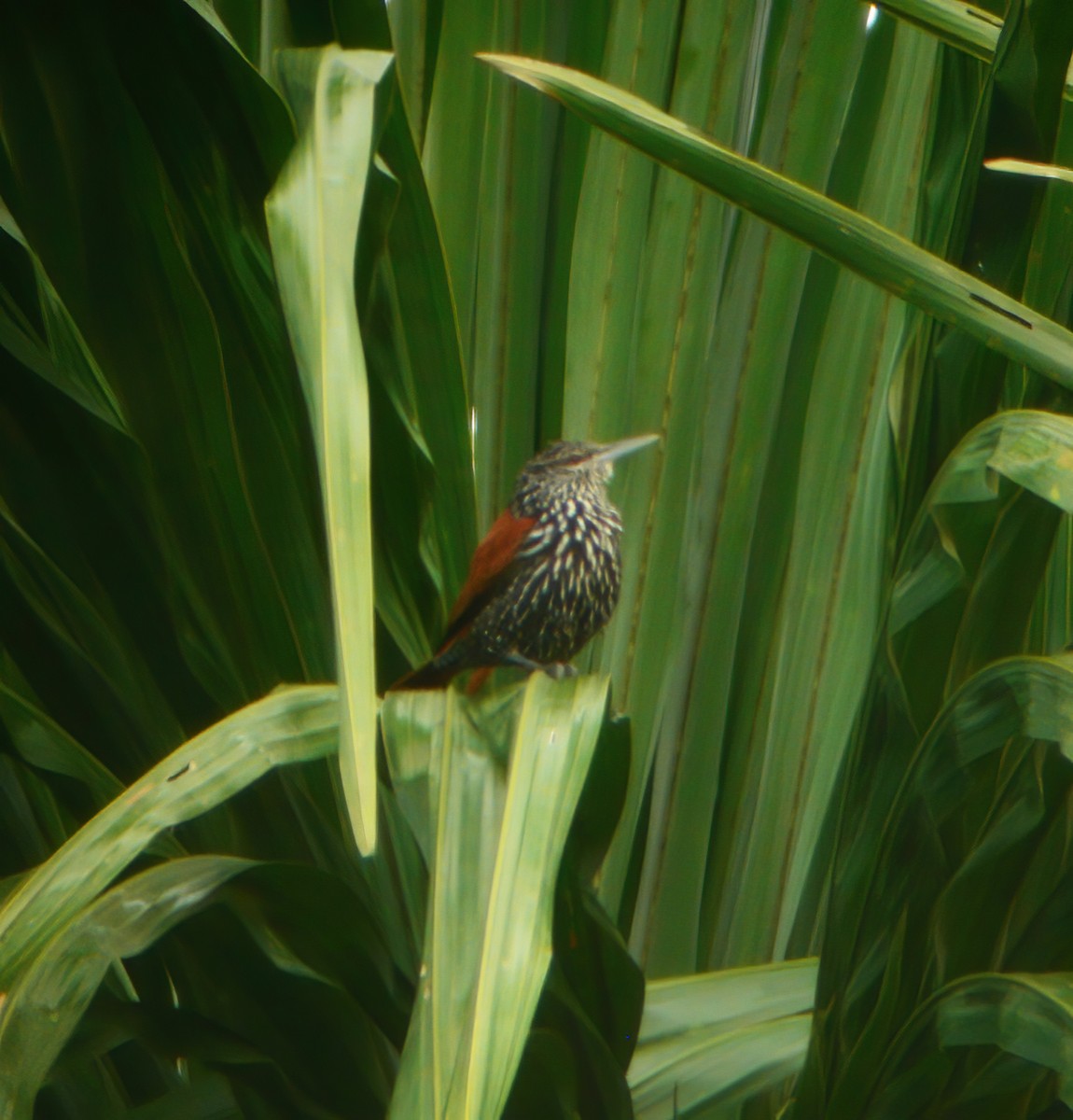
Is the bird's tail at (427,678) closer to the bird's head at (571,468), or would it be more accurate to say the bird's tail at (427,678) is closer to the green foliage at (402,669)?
the green foliage at (402,669)

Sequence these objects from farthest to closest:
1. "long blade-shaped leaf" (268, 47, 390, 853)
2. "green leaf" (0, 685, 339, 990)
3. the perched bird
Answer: the perched bird, "green leaf" (0, 685, 339, 990), "long blade-shaped leaf" (268, 47, 390, 853)

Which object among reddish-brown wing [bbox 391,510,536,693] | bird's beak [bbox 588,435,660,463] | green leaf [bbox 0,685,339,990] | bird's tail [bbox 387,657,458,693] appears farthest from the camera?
reddish-brown wing [bbox 391,510,536,693]

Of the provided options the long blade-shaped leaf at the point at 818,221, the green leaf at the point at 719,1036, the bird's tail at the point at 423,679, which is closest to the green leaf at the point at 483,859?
the bird's tail at the point at 423,679

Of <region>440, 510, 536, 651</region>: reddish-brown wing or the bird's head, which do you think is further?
<region>440, 510, 536, 651</region>: reddish-brown wing

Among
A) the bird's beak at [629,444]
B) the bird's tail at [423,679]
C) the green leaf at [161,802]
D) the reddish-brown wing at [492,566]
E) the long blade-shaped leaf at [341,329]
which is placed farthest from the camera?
the reddish-brown wing at [492,566]

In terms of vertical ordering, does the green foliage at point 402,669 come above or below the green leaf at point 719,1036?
above

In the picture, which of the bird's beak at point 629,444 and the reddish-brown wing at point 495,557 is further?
the reddish-brown wing at point 495,557

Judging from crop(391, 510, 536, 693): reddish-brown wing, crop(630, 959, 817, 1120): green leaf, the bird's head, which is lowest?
crop(630, 959, 817, 1120): green leaf

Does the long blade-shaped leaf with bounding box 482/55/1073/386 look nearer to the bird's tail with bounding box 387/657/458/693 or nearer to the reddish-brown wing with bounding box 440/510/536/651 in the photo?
the bird's tail with bounding box 387/657/458/693

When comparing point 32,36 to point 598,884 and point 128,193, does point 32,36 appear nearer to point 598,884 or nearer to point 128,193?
point 128,193

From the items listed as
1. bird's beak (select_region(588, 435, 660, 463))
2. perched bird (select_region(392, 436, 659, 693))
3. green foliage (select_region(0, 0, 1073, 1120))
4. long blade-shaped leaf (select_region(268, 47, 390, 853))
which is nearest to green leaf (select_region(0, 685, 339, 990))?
green foliage (select_region(0, 0, 1073, 1120))

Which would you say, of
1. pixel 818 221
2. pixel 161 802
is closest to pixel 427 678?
pixel 161 802
